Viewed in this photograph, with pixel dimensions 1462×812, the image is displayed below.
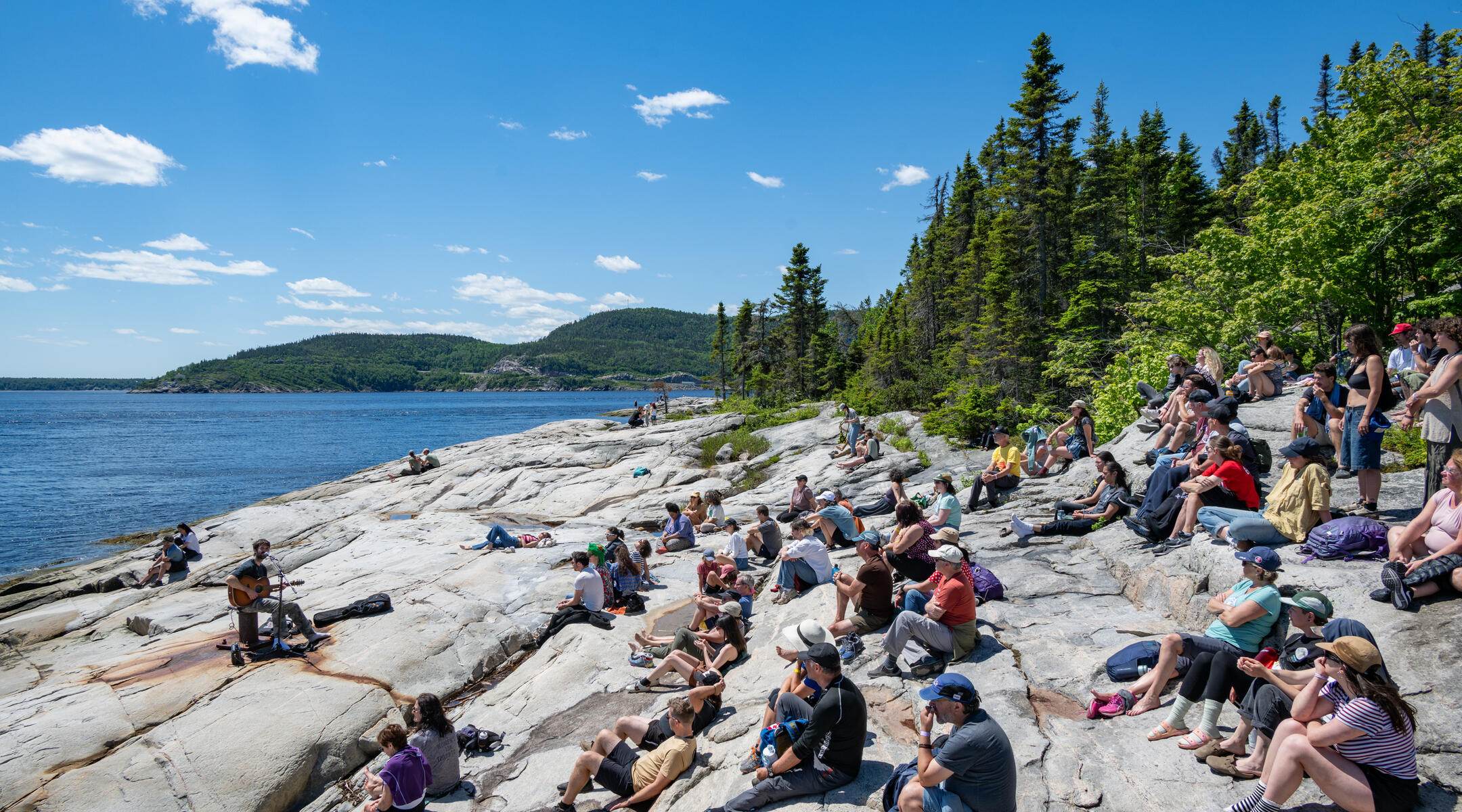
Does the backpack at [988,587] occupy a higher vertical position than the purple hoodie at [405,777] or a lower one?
higher

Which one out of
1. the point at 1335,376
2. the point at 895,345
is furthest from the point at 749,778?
the point at 895,345

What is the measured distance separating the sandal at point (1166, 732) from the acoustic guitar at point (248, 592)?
11.8 m

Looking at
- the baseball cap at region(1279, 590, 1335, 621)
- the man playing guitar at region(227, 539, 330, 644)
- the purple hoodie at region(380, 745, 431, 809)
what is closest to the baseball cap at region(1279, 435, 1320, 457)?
the baseball cap at region(1279, 590, 1335, 621)

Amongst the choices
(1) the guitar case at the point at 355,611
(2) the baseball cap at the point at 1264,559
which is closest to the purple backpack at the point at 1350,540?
(2) the baseball cap at the point at 1264,559

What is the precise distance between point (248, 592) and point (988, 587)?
1126 cm

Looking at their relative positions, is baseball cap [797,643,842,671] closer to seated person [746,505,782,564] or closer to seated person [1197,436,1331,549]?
seated person [1197,436,1331,549]

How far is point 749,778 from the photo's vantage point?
5898 mm

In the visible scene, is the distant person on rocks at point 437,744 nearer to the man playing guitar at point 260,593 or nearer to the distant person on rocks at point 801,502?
the man playing guitar at point 260,593

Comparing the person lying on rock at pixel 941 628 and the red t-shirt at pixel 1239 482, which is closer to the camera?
the person lying on rock at pixel 941 628

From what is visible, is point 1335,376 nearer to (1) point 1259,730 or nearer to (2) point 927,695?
(1) point 1259,730

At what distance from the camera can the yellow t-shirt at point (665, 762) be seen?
641 cm

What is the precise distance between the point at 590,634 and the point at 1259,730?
8731 mm

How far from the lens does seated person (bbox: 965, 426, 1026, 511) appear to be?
1373cm

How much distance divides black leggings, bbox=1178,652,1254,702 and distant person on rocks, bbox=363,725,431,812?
7.26 meters
